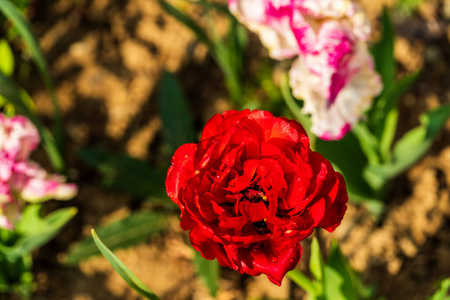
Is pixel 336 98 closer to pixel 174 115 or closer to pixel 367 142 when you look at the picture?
pixel 367 142

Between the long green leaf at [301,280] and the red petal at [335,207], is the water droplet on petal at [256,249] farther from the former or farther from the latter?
the long green leaf at [301,280]

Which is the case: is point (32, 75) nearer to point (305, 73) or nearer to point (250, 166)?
point (305, 73)

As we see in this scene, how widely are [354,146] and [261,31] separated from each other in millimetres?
479

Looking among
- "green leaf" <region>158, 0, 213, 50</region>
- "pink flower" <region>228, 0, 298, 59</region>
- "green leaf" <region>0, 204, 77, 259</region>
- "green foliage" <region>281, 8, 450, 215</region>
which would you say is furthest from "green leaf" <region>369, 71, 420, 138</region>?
"green leaf" <region>0, 204, 77, 259</region>

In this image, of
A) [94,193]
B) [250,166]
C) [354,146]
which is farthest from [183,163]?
[94,193]

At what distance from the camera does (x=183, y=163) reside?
708mm

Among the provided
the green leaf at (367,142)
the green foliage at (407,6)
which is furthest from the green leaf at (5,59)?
the green foliage at (407,6)

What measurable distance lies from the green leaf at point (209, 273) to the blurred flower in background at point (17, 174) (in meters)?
0.43

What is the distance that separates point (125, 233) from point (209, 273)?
0.94ft

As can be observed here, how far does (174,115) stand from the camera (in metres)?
1.50

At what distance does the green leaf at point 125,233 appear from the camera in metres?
1.33

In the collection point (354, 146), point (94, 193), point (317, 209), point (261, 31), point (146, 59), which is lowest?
point (94, 193)

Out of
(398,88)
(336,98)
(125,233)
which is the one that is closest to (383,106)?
(398,88)

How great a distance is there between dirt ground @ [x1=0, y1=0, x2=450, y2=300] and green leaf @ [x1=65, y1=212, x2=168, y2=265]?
107 mm
